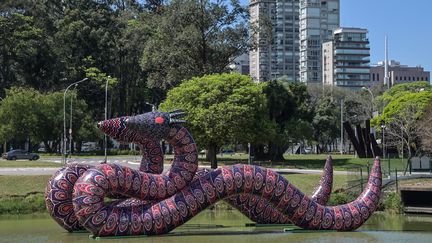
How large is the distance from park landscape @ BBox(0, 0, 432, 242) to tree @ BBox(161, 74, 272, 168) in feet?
0.34

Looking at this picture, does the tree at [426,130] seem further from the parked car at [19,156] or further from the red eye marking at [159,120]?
the parked car at [19,156]

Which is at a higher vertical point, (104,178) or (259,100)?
(259,100)

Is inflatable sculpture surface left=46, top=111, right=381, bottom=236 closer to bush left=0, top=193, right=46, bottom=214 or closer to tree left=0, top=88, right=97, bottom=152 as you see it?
bush left=0, top=193, right=46, bottom=214

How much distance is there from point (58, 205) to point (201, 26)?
1781 inches

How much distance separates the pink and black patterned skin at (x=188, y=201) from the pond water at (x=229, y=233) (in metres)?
0.44

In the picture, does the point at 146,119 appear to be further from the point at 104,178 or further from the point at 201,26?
the point at 201,26

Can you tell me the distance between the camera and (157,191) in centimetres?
2234

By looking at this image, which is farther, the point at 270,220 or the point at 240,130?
the point at 240,130

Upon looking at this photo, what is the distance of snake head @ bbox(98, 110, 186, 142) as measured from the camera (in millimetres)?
22766

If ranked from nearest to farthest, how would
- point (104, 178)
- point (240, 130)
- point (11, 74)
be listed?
1. point (104, 178)
2. point (240, 130)
3. point (11, 74)

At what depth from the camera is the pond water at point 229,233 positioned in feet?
71.9

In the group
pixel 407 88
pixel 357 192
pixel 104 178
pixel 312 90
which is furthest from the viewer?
pixel 312 90

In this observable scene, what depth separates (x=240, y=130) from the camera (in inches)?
1984

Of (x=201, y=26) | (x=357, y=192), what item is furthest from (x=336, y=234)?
(x=201, y=26)
